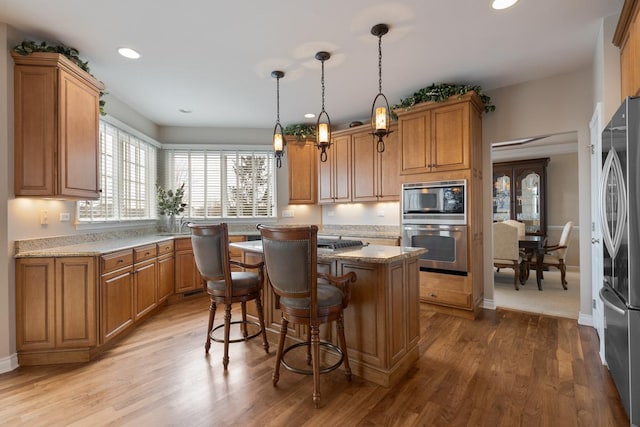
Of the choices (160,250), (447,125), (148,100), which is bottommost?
(160,250)

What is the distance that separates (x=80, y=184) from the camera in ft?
9.73

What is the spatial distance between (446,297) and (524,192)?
189 inches

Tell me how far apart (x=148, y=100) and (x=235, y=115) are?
1.21 meters

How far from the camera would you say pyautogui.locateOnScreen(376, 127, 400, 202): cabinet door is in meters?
4.64

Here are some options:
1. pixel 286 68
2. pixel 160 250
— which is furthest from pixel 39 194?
pixel 286 68

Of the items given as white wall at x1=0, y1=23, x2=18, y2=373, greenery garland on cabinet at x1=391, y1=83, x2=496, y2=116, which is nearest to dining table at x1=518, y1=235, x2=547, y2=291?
greenery garland on cabinet at x1=391, y1=83, x2=496, y2=116

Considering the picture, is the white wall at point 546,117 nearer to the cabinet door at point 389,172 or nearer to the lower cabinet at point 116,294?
the cabinet door at point 389,172

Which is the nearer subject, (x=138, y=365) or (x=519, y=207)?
(x=138, y=365)

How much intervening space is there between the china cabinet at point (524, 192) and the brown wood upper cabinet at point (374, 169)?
4139mm

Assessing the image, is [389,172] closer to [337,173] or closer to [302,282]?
[337,173]

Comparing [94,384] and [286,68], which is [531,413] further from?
[286,68]

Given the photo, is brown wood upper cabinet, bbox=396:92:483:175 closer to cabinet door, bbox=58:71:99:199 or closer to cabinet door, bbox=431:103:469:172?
cabinet door, bbox=431:103:469:172

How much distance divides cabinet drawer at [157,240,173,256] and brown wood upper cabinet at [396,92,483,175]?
10.7 feet

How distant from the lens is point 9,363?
2.58m
